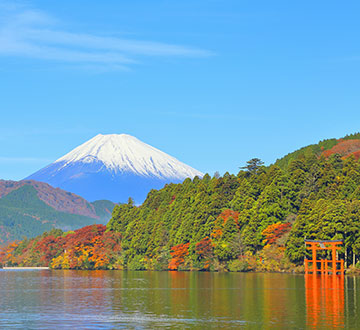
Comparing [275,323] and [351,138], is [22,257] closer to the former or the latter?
[351,138]

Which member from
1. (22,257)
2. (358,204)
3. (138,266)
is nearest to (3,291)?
(358,204)

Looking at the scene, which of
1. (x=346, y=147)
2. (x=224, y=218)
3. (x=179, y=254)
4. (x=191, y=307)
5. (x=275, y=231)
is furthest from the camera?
(x=346, y=147)

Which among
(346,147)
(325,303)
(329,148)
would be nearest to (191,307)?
(325,303)

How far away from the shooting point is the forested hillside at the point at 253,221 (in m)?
77.7

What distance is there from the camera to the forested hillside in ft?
255

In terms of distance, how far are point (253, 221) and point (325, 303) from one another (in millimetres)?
47519

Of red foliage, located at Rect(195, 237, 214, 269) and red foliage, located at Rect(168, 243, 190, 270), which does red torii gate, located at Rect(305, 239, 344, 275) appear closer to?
red foliage, located at Rect(195, 237, 214, 269)

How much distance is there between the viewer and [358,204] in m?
74.2

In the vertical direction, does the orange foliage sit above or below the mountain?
below

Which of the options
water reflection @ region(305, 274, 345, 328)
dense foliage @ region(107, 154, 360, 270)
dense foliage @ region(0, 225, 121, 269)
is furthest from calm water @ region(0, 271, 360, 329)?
dense foliage @ region(0, 225, 121, 269)

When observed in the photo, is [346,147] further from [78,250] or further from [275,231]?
[78,250]

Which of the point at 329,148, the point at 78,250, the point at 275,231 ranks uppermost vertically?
the point at 329,148

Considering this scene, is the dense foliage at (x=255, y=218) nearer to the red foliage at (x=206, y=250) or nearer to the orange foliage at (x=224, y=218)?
the orange foliage at (x=224, y=218)

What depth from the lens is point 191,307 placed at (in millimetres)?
42438
